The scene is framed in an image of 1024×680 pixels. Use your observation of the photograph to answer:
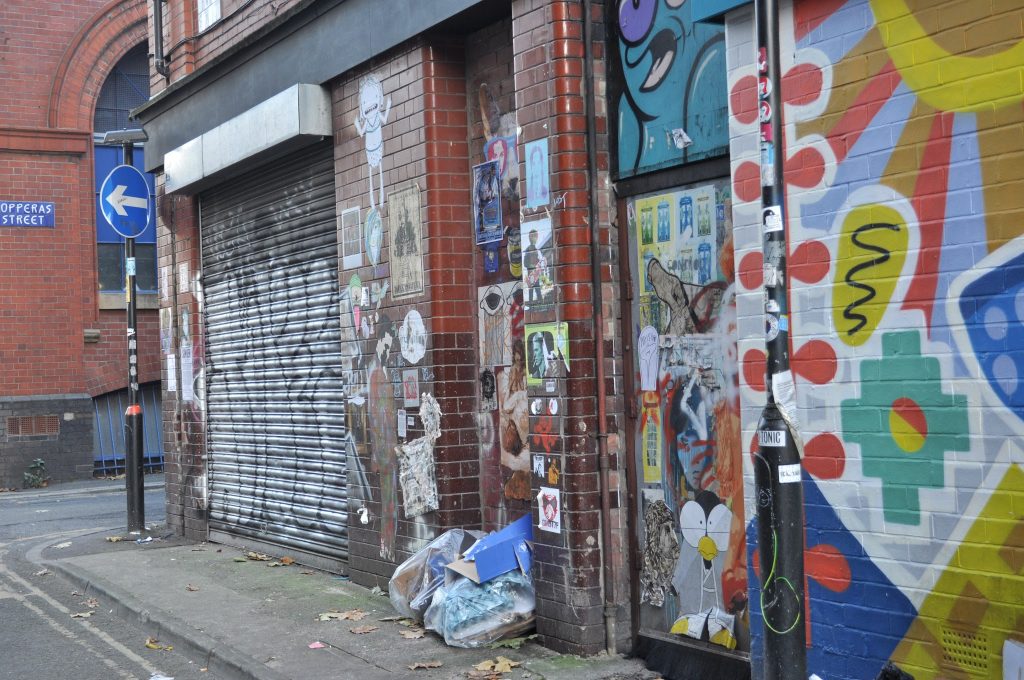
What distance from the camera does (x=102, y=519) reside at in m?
16.0

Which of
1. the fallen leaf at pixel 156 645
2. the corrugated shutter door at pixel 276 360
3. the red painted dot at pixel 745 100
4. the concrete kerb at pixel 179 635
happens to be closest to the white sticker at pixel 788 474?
the red painted dot at pixel 745 100

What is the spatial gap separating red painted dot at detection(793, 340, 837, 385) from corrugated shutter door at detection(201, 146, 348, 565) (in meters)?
5.77

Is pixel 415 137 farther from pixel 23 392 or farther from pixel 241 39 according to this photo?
pixel 23 392

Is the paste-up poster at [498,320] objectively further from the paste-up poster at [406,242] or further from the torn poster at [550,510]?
the torn poster at [550,510]

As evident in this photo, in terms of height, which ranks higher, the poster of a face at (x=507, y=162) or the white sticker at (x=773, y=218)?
the poster of a face at (x=507, y=162)

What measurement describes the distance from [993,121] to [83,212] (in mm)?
20952

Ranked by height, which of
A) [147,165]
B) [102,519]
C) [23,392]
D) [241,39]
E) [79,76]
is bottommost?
[102,519]

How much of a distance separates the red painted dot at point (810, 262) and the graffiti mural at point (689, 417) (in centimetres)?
83

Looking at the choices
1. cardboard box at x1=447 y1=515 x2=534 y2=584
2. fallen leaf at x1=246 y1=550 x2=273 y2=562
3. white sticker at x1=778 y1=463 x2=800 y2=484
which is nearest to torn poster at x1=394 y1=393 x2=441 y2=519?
cardboard box at x1=447 y1=515 x2=534 y2=584

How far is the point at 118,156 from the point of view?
23391 millimetres

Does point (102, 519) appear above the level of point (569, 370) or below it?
below

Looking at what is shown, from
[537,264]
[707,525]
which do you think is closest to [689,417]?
[707,525]

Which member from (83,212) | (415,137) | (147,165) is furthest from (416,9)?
(83,212)

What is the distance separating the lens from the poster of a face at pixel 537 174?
7344 mm
